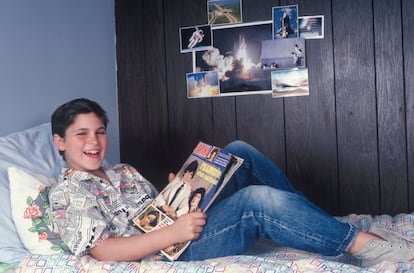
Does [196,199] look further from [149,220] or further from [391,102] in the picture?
[391,102]

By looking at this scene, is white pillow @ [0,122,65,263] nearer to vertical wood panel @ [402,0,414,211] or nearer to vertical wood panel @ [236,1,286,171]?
vertical wood panel @ [236,1,286,171]

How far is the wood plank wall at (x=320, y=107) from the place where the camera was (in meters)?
1.80

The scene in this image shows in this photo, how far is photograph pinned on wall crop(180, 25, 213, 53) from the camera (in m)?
2.00

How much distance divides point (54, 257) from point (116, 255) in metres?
0.13

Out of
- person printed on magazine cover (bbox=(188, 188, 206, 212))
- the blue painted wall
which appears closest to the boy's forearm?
person printed on magazine cover (bbox=(188, 188, 206, 212))

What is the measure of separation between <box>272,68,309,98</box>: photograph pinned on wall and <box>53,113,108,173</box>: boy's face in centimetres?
80

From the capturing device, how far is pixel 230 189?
1.45 meters

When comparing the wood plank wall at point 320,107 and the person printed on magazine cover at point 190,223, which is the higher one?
the wood plank wall at point 320,107

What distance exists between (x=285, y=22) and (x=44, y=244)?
1.18m

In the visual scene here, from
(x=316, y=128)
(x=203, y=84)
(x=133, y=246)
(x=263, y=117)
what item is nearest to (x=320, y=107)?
(x=316, y=128)

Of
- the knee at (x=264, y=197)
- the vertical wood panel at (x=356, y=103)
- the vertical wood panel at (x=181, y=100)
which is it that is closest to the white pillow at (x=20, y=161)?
the knee at (x=264, y=197)

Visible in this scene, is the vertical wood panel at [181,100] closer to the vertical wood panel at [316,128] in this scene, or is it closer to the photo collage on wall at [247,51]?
the photo collage on wall at [247,51]

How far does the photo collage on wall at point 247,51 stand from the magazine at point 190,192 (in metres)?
0.69

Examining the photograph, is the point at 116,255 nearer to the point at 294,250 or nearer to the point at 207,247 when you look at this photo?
the point at 207,247
